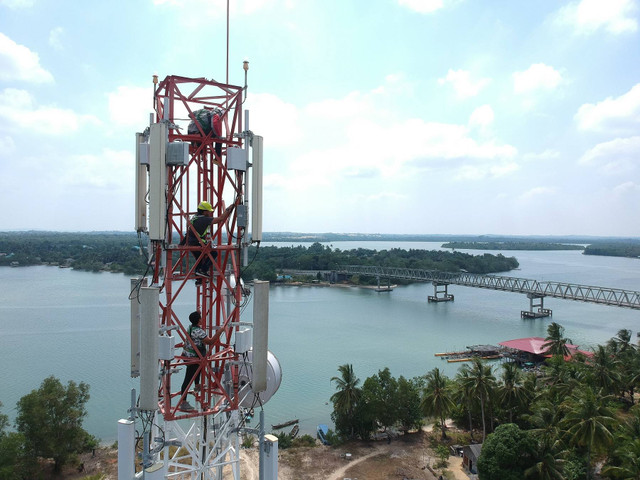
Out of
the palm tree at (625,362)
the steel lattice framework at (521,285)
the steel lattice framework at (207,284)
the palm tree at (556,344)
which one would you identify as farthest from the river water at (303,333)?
the steel lattice framework at (207,284)

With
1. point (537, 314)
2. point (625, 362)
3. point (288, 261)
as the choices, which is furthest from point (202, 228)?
point (288, 261)

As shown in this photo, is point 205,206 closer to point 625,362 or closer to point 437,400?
point 437,400

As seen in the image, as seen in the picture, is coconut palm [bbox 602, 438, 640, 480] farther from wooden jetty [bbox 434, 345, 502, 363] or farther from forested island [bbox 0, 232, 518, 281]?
forested island [bbox 0, 232, 518, 281]

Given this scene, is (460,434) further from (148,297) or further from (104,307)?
(104,307)

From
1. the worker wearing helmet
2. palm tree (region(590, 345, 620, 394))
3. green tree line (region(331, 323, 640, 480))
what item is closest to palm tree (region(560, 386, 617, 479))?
green tree line (region(331, 323, 640, 480))

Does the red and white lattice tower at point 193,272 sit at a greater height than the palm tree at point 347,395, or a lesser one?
greater

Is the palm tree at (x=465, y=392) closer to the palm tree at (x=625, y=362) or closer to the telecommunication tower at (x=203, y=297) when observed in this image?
the palm tree at (x=625, y=362)
